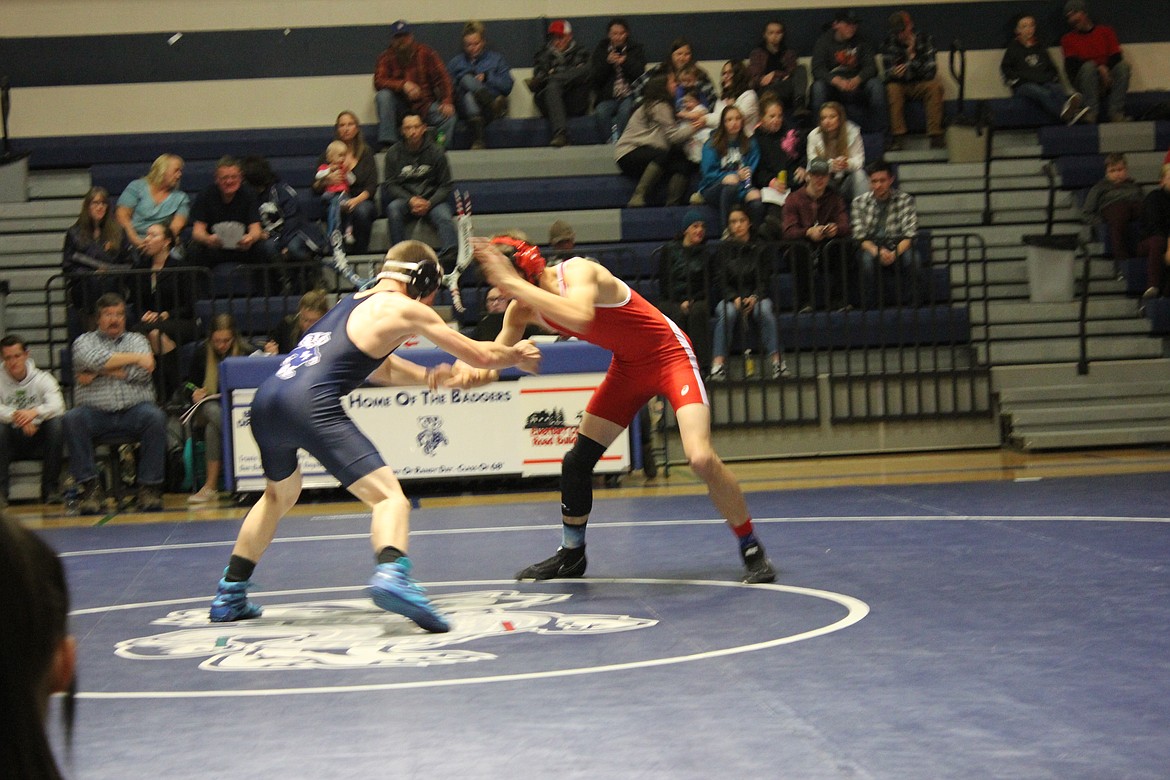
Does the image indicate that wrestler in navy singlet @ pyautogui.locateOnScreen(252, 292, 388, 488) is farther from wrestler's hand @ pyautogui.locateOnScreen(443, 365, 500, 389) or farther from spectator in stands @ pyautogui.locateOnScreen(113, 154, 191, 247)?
spectator in stands @ pyautogui.locateOnScreen(113, 154, 191, 247)

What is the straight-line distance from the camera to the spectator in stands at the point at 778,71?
533 inches

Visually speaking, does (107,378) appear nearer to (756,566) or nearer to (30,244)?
(30,244)

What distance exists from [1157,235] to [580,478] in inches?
299

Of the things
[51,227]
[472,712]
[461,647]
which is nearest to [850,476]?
[461,647]

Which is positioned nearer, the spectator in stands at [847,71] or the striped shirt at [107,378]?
the striped shirt at [107,378]

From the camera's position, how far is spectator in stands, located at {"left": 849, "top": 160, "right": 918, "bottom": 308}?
1164 cm

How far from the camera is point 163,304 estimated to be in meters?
11.0

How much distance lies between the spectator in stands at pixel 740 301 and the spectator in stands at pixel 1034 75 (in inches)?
171

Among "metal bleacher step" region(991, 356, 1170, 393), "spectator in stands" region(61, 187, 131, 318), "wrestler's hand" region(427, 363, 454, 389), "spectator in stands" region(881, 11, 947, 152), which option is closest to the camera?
"wrestler's hand" region(427, 363, 454, 389)

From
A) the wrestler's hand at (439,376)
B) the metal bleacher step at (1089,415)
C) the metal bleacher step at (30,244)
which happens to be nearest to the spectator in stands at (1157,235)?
the metal bleacher step at (1089,415)

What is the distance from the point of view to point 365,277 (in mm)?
12016

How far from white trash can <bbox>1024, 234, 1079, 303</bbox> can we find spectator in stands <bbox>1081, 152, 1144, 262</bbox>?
→ 0.40 metres

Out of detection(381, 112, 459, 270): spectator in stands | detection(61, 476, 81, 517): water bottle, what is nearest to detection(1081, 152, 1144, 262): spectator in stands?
detection(381, 112, 459, 270): spectator in stands

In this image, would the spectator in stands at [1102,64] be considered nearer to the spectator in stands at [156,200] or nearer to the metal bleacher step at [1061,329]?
the metal bleacher step at [1061,329]
